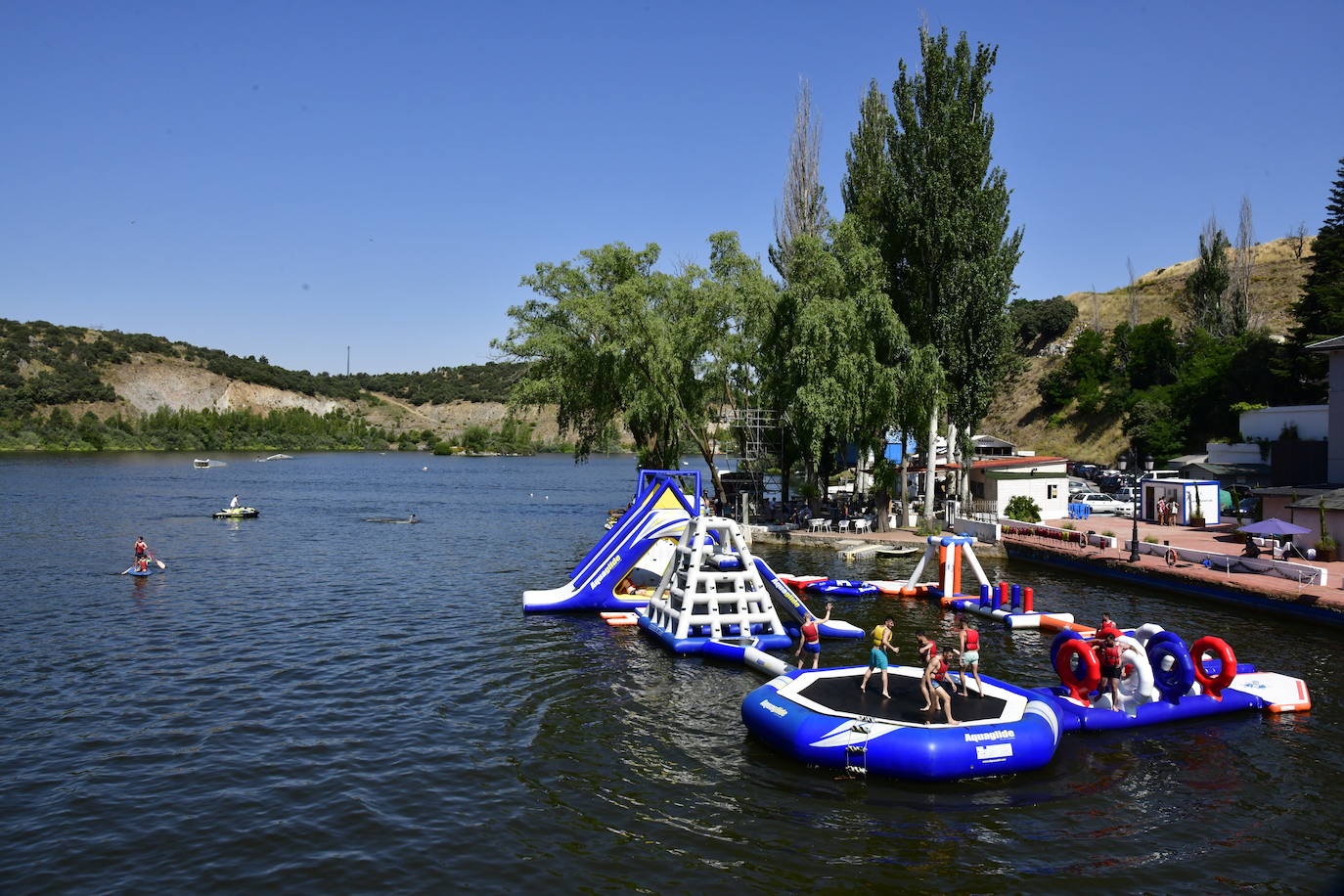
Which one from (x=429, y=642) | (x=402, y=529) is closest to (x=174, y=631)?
(x=429, y=642)

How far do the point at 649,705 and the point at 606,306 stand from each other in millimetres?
37797

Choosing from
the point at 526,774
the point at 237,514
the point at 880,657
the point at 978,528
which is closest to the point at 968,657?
the point at 880,657

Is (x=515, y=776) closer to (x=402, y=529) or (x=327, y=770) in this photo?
(x=327, y=770)

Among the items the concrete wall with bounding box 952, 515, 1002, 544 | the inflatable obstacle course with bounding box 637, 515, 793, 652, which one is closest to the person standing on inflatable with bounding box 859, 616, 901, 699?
the inflatable obstacle course with bounding box 637, 515, 793, 652

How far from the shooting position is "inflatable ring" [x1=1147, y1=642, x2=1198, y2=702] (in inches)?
814

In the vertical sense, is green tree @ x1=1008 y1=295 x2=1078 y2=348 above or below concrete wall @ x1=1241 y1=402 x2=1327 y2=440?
above

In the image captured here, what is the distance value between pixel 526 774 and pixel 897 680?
8.32 metres

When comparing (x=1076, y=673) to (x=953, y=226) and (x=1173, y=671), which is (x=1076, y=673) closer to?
(x=1173, y=671)

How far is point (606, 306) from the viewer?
56500 mm

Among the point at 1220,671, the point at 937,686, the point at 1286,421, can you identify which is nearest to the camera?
the point at 937,686

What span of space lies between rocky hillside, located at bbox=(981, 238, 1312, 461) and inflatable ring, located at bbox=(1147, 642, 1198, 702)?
74343mm

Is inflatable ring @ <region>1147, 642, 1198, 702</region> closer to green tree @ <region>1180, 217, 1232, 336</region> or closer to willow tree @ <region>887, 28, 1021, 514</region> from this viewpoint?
willow tree @ <region>887, 28, 1021, 514</region>

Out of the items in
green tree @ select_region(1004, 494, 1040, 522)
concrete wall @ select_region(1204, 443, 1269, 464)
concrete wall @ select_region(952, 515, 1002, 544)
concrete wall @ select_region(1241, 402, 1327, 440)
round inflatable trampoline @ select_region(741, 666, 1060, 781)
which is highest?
concrete wall @ select_region(1241, 402, 1327, 440)

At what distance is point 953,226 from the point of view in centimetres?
4838
